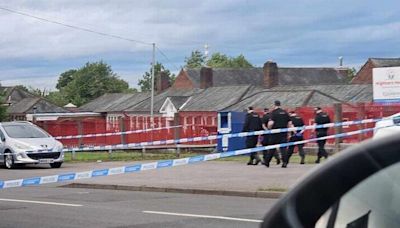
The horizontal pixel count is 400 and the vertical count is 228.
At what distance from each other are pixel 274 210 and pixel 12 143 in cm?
2188

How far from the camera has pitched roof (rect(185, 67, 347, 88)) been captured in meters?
79.9

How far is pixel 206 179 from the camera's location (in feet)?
55.0

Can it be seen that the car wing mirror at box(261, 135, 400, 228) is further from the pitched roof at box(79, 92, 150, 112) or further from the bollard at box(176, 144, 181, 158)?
the pitched roof at box(79, 92, 150, 112)

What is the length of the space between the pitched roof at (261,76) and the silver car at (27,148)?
54.2 meters

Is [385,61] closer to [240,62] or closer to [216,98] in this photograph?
[216,98]

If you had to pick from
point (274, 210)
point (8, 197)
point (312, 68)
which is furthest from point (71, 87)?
point (274, 210)

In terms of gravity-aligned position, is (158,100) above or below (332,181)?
above

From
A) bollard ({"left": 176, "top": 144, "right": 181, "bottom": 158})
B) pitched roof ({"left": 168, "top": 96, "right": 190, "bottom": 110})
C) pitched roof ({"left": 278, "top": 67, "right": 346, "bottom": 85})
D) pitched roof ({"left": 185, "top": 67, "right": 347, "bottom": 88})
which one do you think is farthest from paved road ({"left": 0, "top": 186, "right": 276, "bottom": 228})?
pitched roof ({"left": 278, "top": 67, "right": 346, "bottom": 85})

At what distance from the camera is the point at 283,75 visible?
80.8 metres

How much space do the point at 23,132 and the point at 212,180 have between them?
9.75 m

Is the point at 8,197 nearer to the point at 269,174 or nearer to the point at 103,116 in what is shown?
the point at 269,174

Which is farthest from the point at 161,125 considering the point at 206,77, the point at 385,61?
the point at 206,77

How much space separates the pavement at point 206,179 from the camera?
1434cm

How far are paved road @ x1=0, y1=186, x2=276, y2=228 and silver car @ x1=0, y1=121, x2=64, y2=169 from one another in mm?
7439
